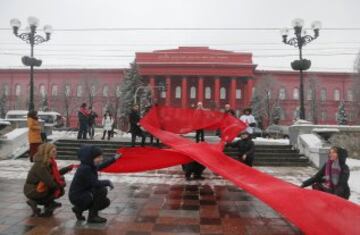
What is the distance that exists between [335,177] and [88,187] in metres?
3.85

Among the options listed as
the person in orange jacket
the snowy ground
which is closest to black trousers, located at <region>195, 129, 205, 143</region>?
the snowy ground

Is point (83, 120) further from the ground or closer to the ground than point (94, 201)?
further from the ground

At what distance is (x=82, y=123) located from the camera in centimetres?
1775

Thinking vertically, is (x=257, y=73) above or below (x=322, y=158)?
above

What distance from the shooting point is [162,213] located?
21.8 feet

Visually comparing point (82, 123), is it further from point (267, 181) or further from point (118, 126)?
point (118, 126)

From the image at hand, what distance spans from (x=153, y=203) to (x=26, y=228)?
2.46 m

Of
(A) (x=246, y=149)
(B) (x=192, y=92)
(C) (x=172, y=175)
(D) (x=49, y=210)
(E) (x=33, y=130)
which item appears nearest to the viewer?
(D) (x=49, y=210)

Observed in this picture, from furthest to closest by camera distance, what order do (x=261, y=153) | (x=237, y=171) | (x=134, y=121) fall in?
(x=261, y=153) < (x=134, y=121) < (x=237, y=171)

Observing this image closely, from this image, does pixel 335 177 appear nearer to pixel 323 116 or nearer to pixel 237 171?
pixel 237 171

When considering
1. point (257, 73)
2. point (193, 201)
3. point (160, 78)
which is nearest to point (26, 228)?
point (193, 201)

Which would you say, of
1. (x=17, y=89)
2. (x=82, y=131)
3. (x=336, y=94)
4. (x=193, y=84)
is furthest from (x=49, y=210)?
(x=17, y=89)

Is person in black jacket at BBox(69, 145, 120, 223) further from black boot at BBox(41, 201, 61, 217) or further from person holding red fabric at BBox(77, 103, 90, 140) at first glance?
person holding red fabric at BBox(77, 103, 90, 140)

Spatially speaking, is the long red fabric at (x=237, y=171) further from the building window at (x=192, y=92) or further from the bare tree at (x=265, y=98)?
the building window at (x=192, y=92)
